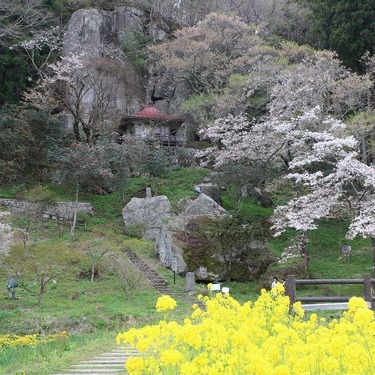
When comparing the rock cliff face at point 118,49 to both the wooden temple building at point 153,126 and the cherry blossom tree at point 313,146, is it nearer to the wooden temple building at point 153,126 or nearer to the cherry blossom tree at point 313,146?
the wooden temple building at point 153,126

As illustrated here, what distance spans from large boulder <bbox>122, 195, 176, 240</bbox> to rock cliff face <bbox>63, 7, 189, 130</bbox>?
9675 millimetres

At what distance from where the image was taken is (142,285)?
17.2 m

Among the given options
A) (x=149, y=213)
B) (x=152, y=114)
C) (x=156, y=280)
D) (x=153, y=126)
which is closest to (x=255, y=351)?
(x=156, y=280)

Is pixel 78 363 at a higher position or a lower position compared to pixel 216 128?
lower

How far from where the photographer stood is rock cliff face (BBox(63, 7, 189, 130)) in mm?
33750

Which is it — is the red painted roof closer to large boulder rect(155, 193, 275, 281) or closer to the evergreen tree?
the evergreen tree

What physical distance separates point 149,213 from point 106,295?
8.01 m

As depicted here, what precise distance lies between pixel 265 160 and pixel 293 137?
352 cm

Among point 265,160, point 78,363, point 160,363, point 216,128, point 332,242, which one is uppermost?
point 216,128

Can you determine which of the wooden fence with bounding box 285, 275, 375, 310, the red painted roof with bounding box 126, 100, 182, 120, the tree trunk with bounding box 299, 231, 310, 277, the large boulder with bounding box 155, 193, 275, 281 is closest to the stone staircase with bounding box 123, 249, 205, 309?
the large boulder with bounding box 155, 193, 275, 281

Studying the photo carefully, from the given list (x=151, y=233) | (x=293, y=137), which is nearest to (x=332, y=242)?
(x=293, y=137)

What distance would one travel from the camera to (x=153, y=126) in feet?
107

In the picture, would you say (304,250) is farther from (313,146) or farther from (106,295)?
(106,295)

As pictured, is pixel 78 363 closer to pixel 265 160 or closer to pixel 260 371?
pixel 260 371
